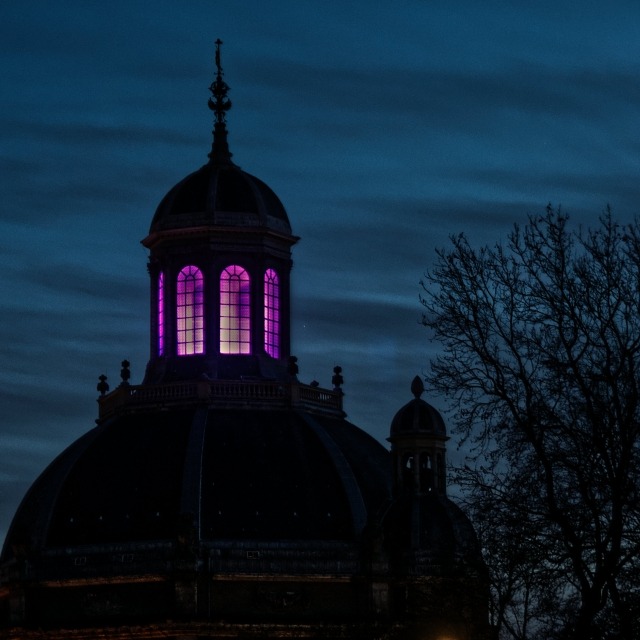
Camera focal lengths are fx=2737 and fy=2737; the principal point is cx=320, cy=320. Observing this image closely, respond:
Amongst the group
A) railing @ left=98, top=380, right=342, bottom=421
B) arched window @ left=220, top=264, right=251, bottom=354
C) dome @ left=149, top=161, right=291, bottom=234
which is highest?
dome @ left=149, top=161, right=291, bottom=234

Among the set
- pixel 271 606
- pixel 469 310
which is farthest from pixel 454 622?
pixel 469 310

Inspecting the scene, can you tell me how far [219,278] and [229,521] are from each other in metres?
11.7

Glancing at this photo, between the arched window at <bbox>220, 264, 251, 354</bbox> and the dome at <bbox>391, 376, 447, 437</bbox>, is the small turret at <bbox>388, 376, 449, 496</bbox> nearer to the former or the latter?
the dome at <bbox>391, 376, 447, 437</bbox>

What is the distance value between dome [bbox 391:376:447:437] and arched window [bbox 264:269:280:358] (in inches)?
284

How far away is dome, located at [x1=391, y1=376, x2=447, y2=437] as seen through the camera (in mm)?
98500

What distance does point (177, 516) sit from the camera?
96438 millimetres

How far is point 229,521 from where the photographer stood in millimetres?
97000

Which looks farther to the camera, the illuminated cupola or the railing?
the illuminated cupola

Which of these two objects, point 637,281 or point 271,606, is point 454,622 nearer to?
point 271,606

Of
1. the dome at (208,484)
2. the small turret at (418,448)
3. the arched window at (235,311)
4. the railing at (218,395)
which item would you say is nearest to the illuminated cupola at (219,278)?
the arched window at (235,311)

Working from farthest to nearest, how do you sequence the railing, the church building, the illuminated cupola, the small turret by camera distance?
1. the illuminated cupola
2. the railing
3. the small turret
4. the church building

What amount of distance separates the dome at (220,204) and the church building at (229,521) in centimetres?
583

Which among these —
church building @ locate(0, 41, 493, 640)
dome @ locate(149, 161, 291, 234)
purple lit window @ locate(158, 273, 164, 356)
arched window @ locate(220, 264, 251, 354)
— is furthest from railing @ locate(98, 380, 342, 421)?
dome @ locate(149, 161, 291, 234)

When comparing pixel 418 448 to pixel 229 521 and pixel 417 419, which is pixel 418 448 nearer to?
pixel 417 419
